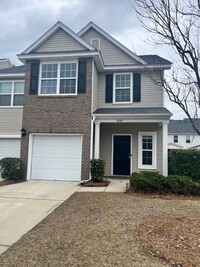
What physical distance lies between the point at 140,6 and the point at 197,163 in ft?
25.7

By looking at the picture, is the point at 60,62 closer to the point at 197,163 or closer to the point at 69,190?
the point at 69,190

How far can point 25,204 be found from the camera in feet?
26.0

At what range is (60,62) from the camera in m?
13.1

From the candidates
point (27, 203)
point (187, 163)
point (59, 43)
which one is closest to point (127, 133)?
point (187, 163)

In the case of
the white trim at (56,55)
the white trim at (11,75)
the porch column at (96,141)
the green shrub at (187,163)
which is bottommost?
the green shrub at (187,163)

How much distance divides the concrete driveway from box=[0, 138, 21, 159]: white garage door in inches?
129

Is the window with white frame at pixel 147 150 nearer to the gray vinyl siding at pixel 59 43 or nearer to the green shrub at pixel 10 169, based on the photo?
the gray vinyl siding at pixel 59 43

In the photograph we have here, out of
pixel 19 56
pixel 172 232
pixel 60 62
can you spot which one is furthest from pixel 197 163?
pixel 19 56

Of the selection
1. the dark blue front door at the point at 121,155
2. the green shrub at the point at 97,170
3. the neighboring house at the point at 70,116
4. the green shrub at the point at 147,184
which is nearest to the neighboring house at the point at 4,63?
the neighboring house at the point at 70,116

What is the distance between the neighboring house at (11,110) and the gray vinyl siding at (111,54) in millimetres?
5075

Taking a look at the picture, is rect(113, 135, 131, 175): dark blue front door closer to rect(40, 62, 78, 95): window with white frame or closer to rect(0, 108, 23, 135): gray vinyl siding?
rect(40, 62, 78, 95): window with white frame

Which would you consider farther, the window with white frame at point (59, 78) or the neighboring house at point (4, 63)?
the neighboring house at point (4, 63)

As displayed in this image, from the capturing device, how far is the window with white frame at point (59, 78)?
42.4ft

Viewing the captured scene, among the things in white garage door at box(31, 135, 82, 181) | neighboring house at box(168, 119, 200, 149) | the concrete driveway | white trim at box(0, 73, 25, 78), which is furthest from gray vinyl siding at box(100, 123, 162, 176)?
neighboring house at box(168, 119, 200, 149)
